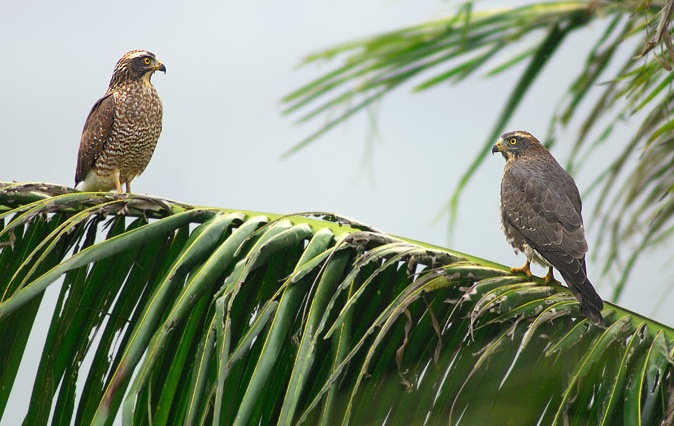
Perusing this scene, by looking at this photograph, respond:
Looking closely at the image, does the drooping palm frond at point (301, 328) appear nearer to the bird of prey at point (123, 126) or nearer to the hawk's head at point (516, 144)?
the hawk's head at point (516, 144)

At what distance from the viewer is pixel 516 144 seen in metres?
5.32

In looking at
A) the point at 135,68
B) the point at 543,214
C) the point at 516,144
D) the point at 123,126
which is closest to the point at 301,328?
the point at 543,214

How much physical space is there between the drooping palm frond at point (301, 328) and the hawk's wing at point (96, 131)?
2.27 m

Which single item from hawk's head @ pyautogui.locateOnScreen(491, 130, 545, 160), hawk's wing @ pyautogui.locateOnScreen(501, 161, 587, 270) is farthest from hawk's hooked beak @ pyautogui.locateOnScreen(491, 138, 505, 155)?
hawk's wing @ pyautogui.locateOnScreen(501, 161, 587, 270)

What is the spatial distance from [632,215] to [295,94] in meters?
2.06

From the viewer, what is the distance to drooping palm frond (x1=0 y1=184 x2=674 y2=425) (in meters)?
2.92

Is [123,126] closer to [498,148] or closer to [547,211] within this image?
[498,148]

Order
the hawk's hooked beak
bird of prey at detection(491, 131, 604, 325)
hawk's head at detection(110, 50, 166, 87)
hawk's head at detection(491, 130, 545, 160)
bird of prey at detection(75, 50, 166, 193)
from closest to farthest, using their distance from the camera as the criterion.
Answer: bird of prey at detection(491, 131, 604, 325)
hawk's head at detection(491, 130, 545, 160)
the hawk's hooked beak
bird of prey at detection(75, 50, 166, 193)
hawk's head at detection(110, 50, 166, 87)

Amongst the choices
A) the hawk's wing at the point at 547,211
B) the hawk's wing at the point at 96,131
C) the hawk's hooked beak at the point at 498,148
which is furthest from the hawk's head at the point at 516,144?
the hawk's wing at the point at 96,131

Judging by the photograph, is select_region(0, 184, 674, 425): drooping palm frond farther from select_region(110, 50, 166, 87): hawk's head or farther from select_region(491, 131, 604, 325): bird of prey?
select_region(110, 50, 166, 87): hawk's head

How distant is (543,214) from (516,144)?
1053 mm

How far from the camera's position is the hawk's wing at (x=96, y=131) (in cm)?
565

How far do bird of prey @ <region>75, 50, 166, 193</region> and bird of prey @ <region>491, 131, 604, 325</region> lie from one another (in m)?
Result: 2.23

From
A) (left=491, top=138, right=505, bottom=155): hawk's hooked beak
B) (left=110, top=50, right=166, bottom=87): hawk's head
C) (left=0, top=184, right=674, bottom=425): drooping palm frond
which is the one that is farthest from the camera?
(left=110, top=50, right=166, bottom=87): hawk's head
